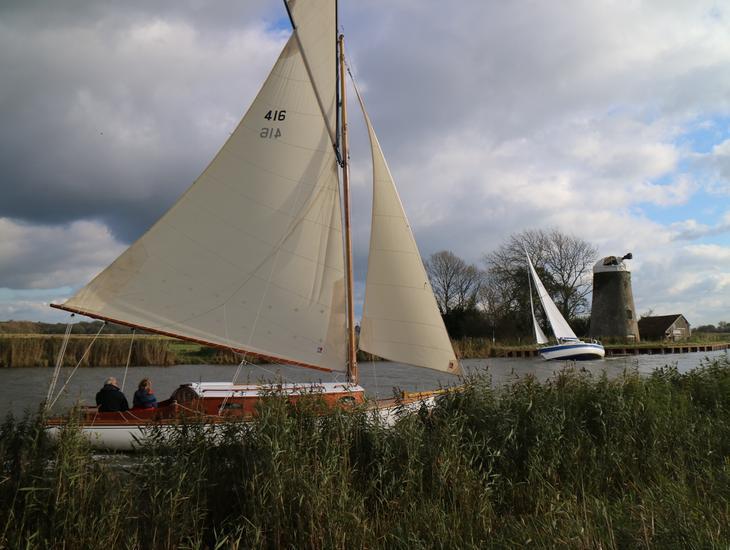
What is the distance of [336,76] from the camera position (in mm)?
13828

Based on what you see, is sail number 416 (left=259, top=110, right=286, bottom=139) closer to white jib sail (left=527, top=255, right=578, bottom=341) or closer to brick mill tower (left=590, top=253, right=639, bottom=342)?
white jib sail (left=527, top=255, right=578, bottom=341)

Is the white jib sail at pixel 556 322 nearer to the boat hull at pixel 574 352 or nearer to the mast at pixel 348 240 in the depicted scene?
the boat hull at pixel 574 352

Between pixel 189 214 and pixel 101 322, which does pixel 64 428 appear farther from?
pixel 189 214

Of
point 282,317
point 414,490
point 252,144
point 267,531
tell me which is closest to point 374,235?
point 282,317

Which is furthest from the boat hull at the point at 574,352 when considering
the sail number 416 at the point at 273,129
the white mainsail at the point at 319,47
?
the sail number 416 at the point at 273,129

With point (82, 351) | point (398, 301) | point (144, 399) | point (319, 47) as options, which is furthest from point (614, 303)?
point (144, 399)

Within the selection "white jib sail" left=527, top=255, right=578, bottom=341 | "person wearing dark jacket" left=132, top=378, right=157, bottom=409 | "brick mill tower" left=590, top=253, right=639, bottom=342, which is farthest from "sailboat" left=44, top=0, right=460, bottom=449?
"brick mill tower" left=590, top=253, right=639, bottom=342

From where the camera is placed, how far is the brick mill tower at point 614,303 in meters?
55.8

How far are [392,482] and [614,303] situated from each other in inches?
2191

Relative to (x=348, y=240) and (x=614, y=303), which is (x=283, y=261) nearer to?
(x=348, y=240)

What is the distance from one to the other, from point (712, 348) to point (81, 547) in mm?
66907

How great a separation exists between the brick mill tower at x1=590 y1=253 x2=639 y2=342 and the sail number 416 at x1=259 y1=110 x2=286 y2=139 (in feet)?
168

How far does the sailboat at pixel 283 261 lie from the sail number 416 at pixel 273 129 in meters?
0.03

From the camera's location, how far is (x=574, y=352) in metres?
42.1
